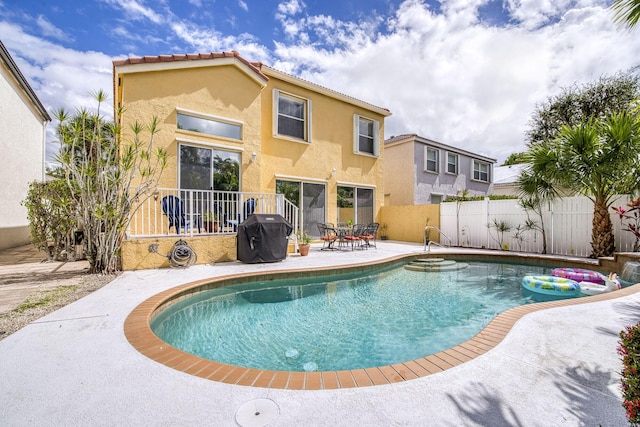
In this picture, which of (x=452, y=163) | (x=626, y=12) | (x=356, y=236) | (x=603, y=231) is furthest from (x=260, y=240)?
(x=452, y=163)

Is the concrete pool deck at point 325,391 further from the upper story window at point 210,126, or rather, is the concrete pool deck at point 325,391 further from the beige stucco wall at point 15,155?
the beige stucco wall at point 15,155

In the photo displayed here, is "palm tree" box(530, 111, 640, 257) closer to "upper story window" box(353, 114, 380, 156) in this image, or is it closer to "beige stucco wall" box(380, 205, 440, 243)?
"beige stucco wall" box(380, 205, 440, 243)

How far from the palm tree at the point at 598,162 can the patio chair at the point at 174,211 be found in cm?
1110

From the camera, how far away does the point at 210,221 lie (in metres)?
8.41

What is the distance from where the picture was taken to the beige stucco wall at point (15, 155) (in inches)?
411

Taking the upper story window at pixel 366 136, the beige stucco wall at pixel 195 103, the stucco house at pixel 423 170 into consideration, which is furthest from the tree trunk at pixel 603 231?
the beige stucco wall at pixel 195 103

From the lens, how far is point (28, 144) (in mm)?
12734

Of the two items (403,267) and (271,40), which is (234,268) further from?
(271,40)

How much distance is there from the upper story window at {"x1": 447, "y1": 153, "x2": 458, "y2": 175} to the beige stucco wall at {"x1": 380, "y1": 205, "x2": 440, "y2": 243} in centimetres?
741

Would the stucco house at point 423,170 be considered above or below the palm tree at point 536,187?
above

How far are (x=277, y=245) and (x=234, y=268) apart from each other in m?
1.41

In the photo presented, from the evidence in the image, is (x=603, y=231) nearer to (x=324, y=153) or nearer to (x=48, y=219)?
(x=324, y=153)

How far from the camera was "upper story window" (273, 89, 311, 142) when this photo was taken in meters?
12.0

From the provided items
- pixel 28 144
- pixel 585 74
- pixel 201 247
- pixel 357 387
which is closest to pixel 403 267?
pixel 201 247
